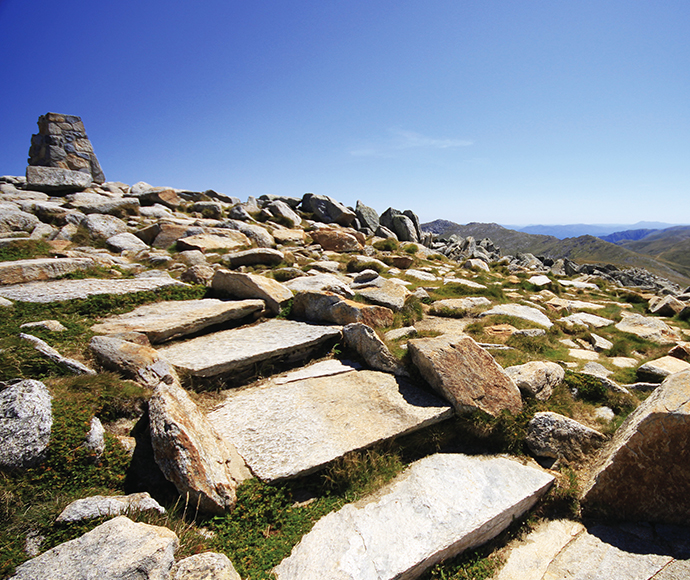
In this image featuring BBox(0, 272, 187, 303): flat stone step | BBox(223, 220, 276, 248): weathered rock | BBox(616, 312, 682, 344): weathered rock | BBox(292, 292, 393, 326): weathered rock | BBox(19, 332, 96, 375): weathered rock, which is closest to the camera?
BBox(19, 332, 96, 375): weathered rock

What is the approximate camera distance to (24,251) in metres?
11.4

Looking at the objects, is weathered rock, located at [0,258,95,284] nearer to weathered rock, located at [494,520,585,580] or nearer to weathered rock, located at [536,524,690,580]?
weathered rock, located at [494,520,585,580]

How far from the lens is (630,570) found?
4.25m

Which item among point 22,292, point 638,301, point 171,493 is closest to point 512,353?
point 171,493

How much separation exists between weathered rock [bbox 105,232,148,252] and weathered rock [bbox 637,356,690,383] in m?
19.4

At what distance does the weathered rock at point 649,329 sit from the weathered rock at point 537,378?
6.74m

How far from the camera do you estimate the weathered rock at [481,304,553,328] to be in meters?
11.8

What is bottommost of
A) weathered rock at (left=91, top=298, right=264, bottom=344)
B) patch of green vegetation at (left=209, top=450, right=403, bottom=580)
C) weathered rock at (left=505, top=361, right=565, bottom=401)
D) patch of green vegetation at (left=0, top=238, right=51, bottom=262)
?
patch of green vegetation at (left=209, top=450, right=403, bottom=580)

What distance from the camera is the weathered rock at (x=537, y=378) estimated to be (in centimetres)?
675

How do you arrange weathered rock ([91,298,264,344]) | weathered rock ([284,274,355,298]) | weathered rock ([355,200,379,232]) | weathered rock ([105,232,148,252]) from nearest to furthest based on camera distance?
weathered rock ([91,298,264,344])
weathered rock ([284,274,355,298])
weathered rock ([105,232,148,252])
weathered rock ([355,200,379,232])

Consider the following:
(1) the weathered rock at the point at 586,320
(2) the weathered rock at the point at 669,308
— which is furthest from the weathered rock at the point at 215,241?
(2) the weathered rock at the point at 669,308

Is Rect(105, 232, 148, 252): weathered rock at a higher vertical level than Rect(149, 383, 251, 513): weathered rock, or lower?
Answer: higher

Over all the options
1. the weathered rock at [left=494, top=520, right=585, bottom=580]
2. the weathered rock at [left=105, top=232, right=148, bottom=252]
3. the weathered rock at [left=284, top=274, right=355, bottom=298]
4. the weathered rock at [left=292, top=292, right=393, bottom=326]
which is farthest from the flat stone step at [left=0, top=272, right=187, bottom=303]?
the weathered rock at [left=494, top=520, right=585, bottom=580]

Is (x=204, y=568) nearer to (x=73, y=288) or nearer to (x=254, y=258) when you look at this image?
(x=73, y=288)
